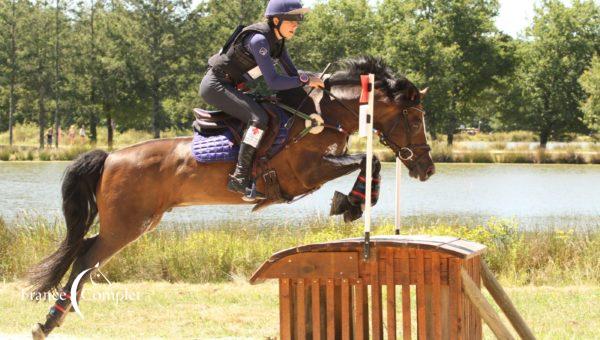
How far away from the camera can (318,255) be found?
5.73 meters

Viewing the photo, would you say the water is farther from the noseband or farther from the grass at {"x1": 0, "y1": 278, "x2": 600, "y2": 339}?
the noseband

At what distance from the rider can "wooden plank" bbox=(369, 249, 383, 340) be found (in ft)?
3.73

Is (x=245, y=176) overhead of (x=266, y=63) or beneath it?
beneath

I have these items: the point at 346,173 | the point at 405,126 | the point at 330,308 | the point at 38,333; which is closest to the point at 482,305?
the point at 330,308

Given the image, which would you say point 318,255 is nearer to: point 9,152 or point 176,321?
point 176,321

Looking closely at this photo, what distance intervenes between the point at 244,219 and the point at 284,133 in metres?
9.29

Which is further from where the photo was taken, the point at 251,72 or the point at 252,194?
the point at 251,72

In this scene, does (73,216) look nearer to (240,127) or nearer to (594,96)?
(240,127)

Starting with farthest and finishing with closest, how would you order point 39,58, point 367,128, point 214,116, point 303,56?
point 303,56
point 39,58
point 214,116
point 367,128

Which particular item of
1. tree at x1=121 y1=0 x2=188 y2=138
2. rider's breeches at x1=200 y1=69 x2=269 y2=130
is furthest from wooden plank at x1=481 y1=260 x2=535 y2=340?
tree at x1=121 y1=0 x2=188 y2=138

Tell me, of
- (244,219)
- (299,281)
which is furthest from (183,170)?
Answer: (244,219)

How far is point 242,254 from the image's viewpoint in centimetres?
1073

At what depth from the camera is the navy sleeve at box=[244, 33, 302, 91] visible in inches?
237

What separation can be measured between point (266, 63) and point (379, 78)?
991mm
